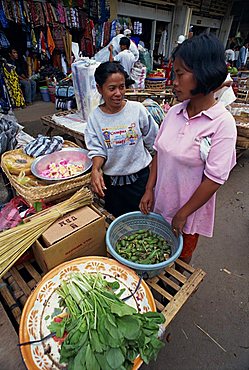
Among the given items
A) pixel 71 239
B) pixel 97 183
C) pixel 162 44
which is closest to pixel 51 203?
pixel 97 183

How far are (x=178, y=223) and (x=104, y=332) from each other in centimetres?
67

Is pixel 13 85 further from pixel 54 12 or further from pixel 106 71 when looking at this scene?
A: pixel 106 71

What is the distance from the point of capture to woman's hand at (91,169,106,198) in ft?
4.94

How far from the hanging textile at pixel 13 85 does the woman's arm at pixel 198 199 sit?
6818 millimetres

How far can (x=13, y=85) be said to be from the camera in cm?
629

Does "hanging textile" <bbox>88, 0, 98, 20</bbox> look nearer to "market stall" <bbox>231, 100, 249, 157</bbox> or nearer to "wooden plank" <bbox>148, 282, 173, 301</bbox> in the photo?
"market stall" <bbox>231, 100, 249, 157</bbox>

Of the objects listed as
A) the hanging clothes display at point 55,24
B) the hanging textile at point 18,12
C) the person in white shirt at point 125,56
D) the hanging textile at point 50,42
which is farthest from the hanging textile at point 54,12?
the person in white shirt at point 125,56

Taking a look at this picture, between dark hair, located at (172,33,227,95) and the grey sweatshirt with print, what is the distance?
0.77m

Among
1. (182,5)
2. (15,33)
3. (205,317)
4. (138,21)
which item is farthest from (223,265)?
(182,5)

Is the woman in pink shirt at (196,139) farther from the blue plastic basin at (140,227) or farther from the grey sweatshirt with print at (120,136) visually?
the grey sweatshirt with print at (120,136)

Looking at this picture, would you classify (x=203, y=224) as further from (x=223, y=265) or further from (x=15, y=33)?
(x=15, y=33)

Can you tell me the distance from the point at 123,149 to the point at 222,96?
8.47 ft

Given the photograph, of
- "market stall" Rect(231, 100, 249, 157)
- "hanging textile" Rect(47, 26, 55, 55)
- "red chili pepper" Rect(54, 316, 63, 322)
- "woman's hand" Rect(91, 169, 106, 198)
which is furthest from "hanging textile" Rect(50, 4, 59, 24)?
"red chili pepper" Rect(54, 316, 63, 322)

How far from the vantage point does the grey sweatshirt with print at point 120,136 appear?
169cm
